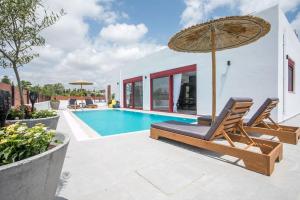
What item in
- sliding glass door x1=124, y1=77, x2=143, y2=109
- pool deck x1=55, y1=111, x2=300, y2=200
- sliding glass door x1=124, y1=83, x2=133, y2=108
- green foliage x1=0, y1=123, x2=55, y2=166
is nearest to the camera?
green foliage x1=0, y1=123, x2=55, y2=166

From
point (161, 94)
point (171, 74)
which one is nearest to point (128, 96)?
point (161, 94)

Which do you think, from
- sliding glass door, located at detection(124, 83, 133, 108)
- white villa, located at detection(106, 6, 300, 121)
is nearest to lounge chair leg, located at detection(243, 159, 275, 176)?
white villa, located at detection(106, 6, 300, 121)

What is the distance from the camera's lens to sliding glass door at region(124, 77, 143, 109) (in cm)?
1575

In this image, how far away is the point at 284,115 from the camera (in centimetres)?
758

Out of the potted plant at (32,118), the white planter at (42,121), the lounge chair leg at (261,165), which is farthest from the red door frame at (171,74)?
the white planter at (42,121)

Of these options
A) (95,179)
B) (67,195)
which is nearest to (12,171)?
(67,195)

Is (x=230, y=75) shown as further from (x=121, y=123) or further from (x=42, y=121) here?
(x=42, y=121)

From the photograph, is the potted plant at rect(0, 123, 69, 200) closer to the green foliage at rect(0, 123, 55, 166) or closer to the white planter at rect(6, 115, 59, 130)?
the green foliage at rect(0, 123, 55, 166)

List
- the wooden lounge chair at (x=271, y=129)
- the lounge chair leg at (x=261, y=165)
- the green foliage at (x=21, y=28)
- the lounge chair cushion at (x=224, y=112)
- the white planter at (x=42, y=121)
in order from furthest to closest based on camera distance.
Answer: the wooden lounge chair at (x=271, y=129) < the white planter at (x=42, y=121) < the lounge chair cushion at (x=224, y=112) < the green foliage at (x=21, y=28) < the lounge chair leg at (x=261, y=165)

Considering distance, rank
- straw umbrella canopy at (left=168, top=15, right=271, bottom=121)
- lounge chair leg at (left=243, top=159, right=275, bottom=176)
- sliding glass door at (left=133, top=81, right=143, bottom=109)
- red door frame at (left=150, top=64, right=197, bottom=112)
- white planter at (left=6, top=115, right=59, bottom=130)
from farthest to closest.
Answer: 1. sliding glass door at (left=133, top=81, right=143, bottom=109)
2. red door frame at (left=150, top=64, right=197, bottom=112)
3. straw umbrella canopy at (left=168, top=15, right=271, bottom=121)
4. white planter at (left=6, top=115, right=59, bottom=130)
5. lounge chair leg at (left=243, top=159, right=275, bottom=176)

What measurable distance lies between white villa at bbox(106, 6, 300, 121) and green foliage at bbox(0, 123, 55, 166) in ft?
26.5

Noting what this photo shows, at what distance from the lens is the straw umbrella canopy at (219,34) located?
12.1ft

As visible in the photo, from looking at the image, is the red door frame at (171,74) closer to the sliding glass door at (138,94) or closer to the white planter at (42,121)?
the sliding glass door at (138,94)

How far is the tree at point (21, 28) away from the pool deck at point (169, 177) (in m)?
2.26
